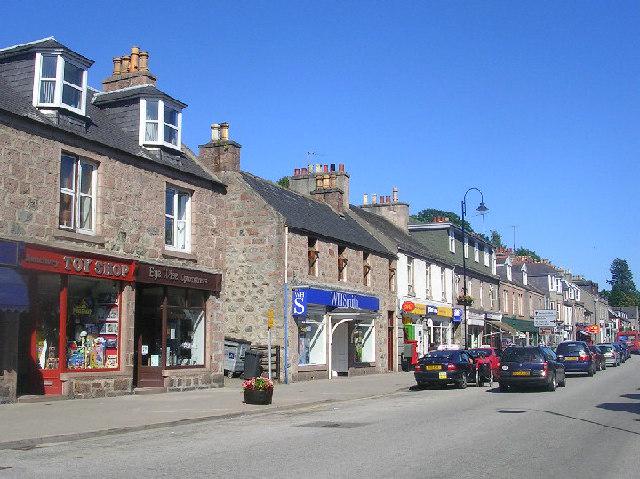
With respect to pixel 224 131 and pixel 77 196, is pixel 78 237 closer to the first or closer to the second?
pixel 77 196

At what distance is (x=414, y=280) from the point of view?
4175 centimetres

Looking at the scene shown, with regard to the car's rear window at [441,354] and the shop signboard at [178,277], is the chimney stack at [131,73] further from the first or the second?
the car's rear window at [441,354]

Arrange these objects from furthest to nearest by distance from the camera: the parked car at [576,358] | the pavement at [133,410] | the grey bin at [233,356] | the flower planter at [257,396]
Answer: the parked car at [576,358] < the grey bin at [233,356] < the flower planter at [257,396] < the pavement at [133,410]

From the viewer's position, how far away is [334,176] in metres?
38.9

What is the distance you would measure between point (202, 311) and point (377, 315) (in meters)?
13.0

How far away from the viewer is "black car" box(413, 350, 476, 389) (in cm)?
2580

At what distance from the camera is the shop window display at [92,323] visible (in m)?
20.1

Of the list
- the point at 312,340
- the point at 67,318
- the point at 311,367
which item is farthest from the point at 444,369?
the point at 67,318

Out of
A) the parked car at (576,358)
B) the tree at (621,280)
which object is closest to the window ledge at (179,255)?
the parked car at (576,358)

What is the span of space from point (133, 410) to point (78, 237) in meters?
5.15

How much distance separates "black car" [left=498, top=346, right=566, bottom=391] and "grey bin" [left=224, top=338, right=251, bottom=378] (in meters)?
9.77

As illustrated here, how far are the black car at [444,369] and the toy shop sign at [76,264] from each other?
35.6ft

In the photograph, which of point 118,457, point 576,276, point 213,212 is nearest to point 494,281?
point 213,212

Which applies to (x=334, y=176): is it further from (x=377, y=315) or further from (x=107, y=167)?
(x=107, y=167)
